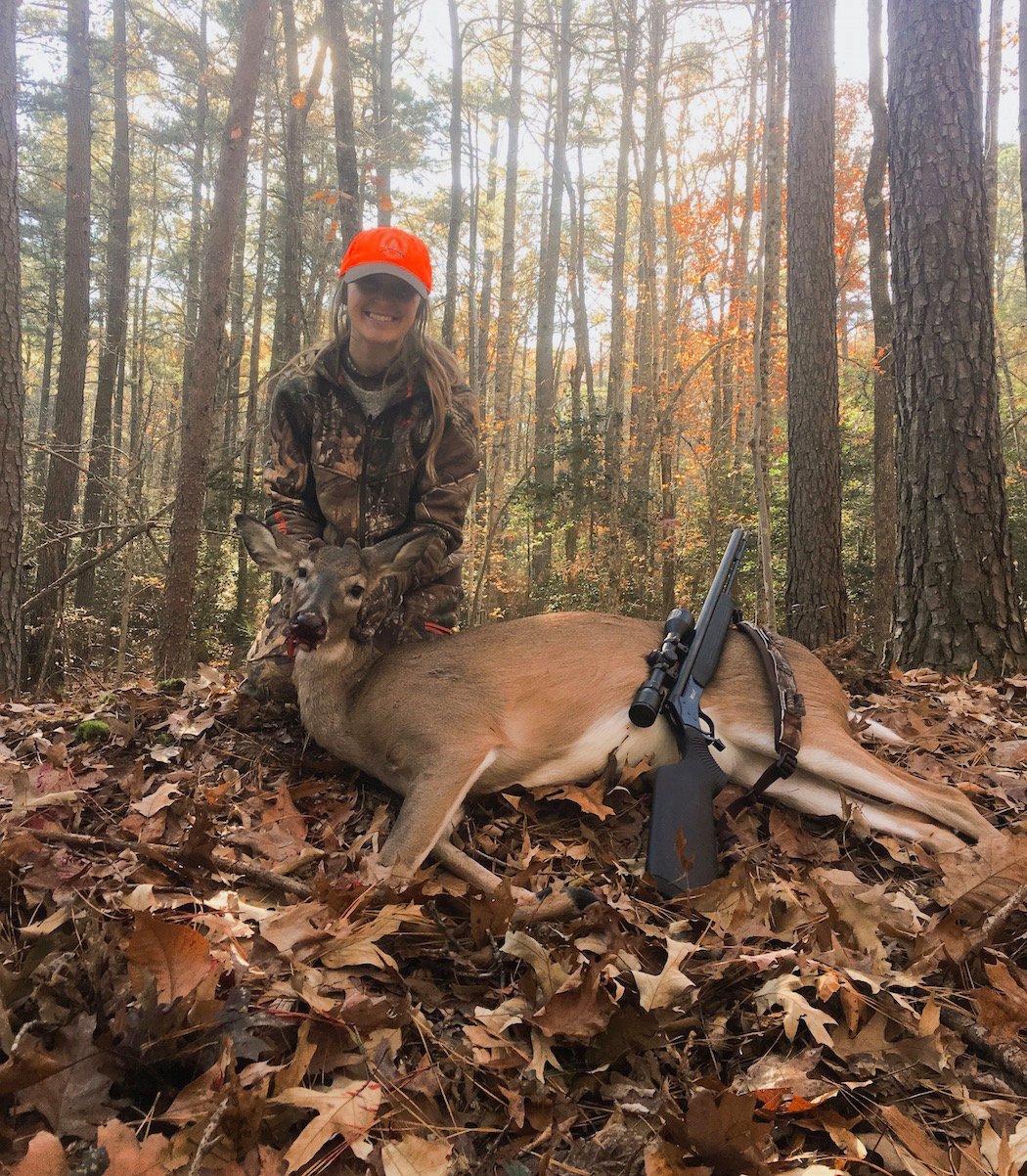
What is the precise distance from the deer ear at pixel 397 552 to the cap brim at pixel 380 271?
1.35 m

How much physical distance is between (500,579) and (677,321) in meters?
10.3

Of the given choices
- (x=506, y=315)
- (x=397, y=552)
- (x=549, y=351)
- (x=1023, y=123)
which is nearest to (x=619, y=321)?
(x=506, y=315)

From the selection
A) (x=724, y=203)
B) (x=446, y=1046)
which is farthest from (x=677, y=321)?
(x=446, y=1046)

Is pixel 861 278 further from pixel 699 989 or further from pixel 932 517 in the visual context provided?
pixel 699 989

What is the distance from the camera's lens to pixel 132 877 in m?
2.39

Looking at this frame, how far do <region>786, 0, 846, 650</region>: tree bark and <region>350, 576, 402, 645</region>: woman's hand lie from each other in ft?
12.3

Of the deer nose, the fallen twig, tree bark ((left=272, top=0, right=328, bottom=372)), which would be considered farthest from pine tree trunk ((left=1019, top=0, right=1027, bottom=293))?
tree bark ((left=272, top=0, right=328, bottom=372))

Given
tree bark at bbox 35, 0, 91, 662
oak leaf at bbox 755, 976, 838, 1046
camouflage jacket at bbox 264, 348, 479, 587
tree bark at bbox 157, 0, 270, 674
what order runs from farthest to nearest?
tree bark at bbox 35, 0, 91, 662
tree bark at bbox 157, 0, 270, 674
camouflage jacket at bbox 264, 348, 479, 587
oak leaf at bbox 755, 976, 838, 1046

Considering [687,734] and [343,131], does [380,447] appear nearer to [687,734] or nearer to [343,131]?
[687,734]

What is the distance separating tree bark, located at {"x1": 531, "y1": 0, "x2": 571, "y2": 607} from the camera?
53.0ft

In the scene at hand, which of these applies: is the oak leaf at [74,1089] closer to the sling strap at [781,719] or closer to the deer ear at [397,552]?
the sling strap at [781,719]

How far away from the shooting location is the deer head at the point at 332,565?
12.3 feet

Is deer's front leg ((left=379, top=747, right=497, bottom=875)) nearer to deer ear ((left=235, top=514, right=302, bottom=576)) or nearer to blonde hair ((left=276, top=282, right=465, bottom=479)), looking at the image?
deer ear ((left=235, top=514, right=302, bottom=576))

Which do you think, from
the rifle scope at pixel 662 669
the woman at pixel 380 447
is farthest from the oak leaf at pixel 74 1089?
the woman at pixel 380 447
